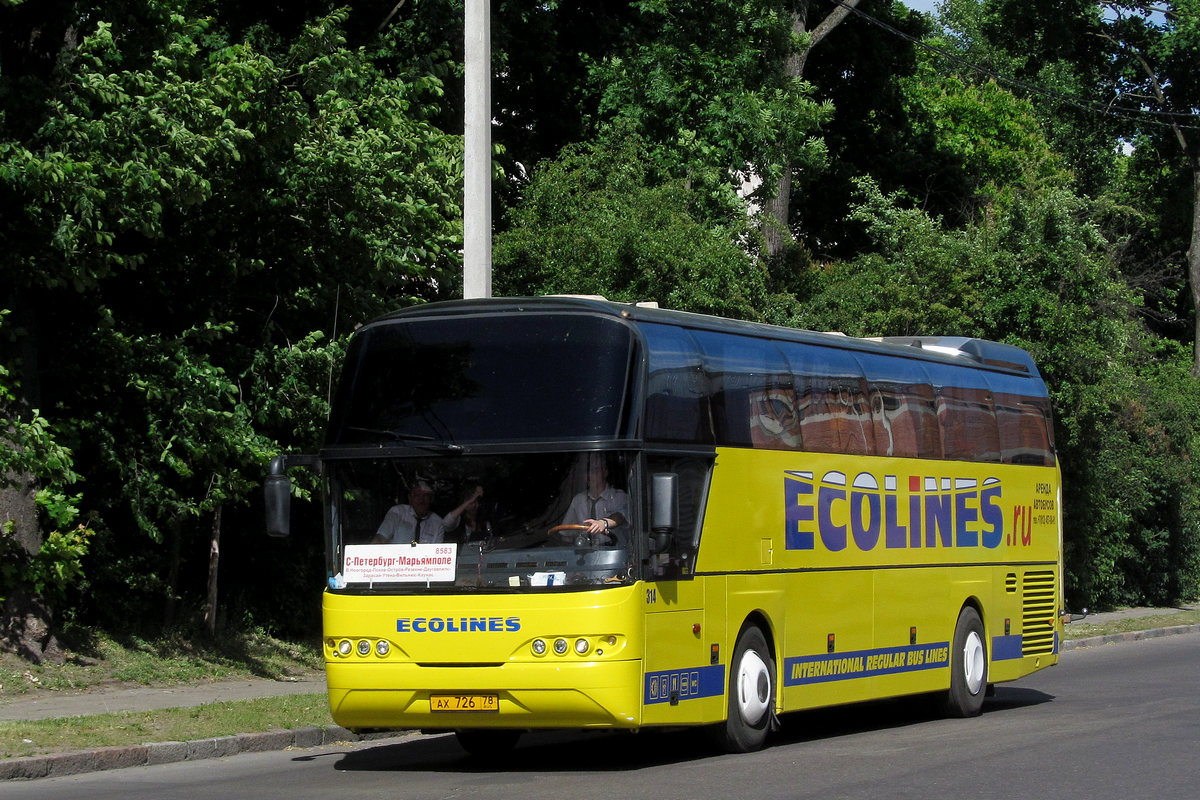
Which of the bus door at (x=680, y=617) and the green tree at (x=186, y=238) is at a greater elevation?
the green tree at (x=186, y=238)

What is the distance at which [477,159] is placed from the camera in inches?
605

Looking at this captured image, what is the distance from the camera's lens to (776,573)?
13.0m

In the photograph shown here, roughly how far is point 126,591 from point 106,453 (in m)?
2.16

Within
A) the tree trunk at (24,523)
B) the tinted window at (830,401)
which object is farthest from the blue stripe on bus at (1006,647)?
the tree trunk at (24,523)

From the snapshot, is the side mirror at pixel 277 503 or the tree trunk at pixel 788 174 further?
the tree trunk at pixel 788 174

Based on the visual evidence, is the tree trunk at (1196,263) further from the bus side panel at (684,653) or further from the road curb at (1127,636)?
the bus side panel at (684,653)

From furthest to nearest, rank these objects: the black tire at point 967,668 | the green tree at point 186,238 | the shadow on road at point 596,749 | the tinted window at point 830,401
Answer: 1. the black tire at point 967,668
2. the green tree at point 186,238
3. the tinted window at point 830,401
4. the shadow on road at point 596,749

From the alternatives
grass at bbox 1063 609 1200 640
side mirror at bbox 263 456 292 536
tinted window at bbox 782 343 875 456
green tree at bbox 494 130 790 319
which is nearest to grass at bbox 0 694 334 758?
side mirror at bbox 263 456 292 536

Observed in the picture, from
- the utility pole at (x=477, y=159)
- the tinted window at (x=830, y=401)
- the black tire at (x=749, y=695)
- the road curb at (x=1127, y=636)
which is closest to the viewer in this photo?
the black tire at (x=749, y=695)

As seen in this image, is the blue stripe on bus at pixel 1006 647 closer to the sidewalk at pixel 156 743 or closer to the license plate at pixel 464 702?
the sidewalk at pixel 156 743

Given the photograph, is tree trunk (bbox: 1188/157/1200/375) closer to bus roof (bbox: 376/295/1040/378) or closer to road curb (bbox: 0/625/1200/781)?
bus roof (bbox: 376/295/1040/378)

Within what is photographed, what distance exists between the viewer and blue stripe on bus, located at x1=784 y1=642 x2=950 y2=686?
1327 centimetres

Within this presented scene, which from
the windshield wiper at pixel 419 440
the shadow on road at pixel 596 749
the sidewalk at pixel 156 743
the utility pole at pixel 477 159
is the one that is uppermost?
the utility pole at pixel 477 159

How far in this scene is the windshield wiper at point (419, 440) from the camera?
443 inches
